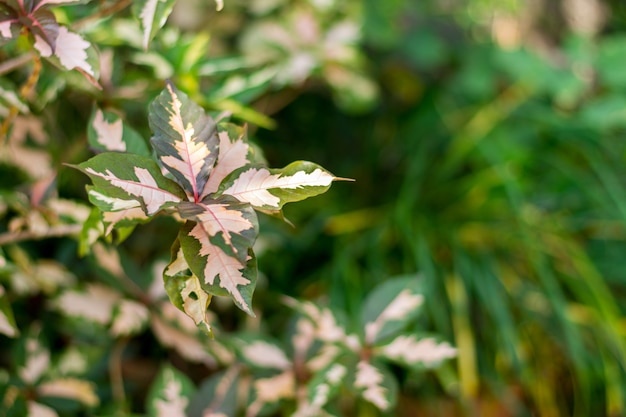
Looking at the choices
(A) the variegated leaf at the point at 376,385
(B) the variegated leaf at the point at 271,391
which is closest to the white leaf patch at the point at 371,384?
(A) the variegated leaf at the point at 376,385

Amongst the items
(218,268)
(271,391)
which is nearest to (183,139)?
(218,268)

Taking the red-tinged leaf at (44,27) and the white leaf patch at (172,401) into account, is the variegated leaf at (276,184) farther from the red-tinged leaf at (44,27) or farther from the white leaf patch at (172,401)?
the white leaf patch at (172,401)

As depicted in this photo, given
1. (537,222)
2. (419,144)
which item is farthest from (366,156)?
(537,222)

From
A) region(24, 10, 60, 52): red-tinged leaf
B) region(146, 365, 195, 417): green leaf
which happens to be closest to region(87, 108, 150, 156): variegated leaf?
region(24, 10, 60, 52): red-tinged leaf

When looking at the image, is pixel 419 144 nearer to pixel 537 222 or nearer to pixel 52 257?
pixel 537 222

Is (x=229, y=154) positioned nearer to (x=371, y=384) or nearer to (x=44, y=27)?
(x=44, y=27)

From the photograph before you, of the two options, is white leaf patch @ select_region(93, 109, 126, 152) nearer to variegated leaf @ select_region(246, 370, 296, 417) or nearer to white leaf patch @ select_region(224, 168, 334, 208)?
white leaf patch @ select_region(224, 168, 334, 208)
